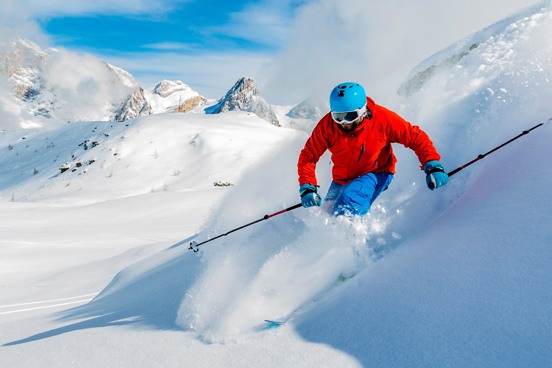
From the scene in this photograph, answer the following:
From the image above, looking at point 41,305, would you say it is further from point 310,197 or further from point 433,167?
point 433,167

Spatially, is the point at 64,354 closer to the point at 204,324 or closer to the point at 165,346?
the point at 165,346

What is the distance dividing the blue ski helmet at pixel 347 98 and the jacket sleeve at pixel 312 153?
1.41 feet

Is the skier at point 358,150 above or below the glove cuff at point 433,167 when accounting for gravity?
above

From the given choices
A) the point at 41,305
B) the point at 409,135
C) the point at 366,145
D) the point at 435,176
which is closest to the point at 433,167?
the point at 435,176

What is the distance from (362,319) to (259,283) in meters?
1.15

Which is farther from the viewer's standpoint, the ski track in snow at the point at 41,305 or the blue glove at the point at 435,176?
the ski track in snow at the point at 41,305

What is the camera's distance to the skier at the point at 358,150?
3479mm

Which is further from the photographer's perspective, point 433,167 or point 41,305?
point 41,305

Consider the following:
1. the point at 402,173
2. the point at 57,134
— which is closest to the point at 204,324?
the point at 402,173

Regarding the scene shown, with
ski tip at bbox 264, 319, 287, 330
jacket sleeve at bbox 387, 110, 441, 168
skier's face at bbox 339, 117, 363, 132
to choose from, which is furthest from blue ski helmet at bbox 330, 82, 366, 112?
ski tip at bbox 264, 319, 287, 330

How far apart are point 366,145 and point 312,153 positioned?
0.54 metres

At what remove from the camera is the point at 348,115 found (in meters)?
3.51

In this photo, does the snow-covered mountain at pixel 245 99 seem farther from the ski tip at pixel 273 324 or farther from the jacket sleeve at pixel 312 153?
the ski tip at pixel 273 324

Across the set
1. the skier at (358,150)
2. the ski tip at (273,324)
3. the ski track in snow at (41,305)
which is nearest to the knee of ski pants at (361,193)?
the skier at (358,150)
